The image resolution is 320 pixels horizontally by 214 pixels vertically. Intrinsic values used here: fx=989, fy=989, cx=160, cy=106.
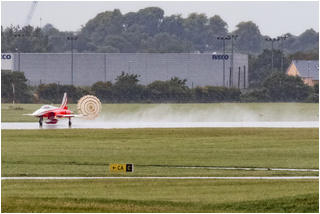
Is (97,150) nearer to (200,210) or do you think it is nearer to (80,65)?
(200,210)

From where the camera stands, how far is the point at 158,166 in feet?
141

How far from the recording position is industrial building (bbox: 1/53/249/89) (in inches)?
6058

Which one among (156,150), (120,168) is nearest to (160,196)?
(120,168)

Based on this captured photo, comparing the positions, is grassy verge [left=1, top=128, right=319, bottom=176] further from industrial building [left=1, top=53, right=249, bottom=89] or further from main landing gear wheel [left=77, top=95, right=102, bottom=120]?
industrial building [left=1, top=53, right=249, bottom=89]

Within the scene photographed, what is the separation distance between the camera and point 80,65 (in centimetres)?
15550

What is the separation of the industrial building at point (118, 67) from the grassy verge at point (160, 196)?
118927 mm

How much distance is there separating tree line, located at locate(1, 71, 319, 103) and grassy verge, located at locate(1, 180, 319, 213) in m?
96.5

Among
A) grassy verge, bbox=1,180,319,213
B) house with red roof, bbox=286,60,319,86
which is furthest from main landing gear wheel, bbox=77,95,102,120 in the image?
house with red roof, bbox=286,60,319,86

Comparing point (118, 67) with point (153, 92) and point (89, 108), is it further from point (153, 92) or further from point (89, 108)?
point (89, 108)

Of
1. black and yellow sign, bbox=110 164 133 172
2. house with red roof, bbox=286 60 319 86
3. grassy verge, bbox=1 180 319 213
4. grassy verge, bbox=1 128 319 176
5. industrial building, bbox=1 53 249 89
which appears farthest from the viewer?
house with red roof, bbox=286 60 319 86

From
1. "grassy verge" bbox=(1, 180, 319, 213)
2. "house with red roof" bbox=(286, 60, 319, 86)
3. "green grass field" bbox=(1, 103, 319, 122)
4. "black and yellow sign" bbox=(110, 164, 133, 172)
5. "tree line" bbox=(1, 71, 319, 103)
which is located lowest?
"green grass field" bbox=(1, 103, 319, 122)

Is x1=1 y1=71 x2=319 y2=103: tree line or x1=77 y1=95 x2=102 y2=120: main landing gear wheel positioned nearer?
x1=77 y1=95 x2=102 y2=120: main landing gear wheel

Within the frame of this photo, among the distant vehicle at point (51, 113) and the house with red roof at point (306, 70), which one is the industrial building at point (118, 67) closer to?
the house with red roof at point (306, 70)

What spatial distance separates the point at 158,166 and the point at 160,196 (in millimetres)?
14016
